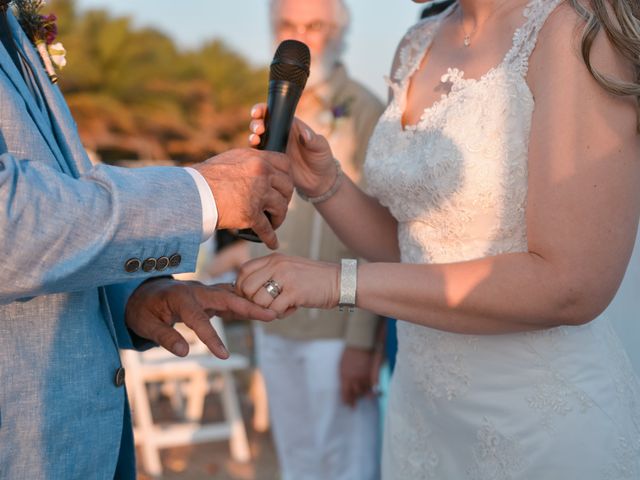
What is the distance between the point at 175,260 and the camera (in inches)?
74.3

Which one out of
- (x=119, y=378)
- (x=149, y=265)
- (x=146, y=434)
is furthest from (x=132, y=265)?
(x=146, y=434)

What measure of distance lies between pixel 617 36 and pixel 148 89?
18539mm

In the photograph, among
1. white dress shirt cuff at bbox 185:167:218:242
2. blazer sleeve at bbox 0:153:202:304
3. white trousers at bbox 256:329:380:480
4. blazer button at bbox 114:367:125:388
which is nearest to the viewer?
blazer sleeve at bbox 0:153:202:304

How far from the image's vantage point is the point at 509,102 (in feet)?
7.28

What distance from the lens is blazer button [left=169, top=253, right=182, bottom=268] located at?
1879mm

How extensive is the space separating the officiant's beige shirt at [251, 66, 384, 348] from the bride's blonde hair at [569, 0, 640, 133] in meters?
2.47

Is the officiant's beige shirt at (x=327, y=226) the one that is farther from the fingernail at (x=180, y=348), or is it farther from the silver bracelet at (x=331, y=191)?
the fingernail at (x=180, y=348)

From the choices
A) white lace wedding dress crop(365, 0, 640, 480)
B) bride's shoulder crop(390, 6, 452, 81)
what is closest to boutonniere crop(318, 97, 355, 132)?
bride's shoulder crop(390, 6, 452, 81)

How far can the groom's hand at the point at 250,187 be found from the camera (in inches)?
79.3

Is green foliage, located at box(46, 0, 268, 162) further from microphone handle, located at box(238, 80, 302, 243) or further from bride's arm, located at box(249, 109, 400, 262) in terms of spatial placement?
microphone handle, located at box(238, 80, 302, 243)

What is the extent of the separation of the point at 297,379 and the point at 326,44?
1.98 meters

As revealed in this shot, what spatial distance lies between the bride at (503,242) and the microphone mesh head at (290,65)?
124 millimetres

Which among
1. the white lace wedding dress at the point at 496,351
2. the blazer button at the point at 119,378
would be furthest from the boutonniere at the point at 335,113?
the blazer button at the point at 119,378

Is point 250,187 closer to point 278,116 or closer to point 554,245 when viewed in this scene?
point 278,116
